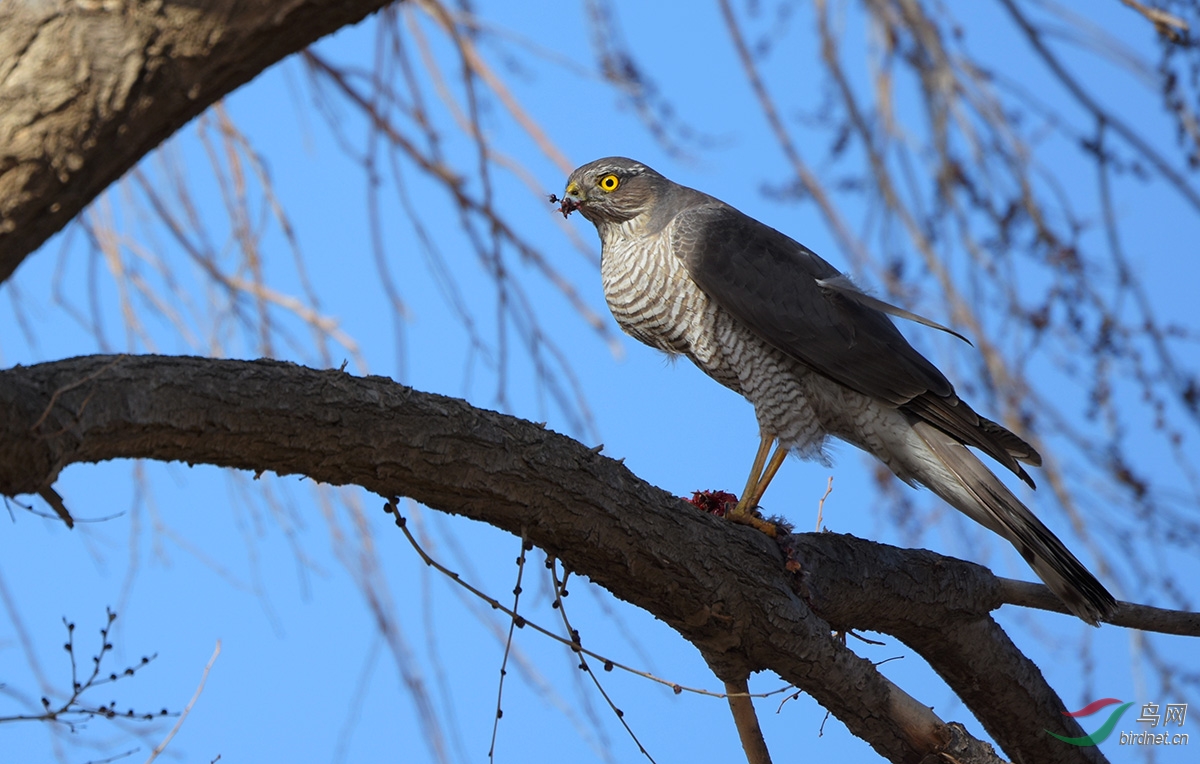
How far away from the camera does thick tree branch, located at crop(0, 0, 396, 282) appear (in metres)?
1.39

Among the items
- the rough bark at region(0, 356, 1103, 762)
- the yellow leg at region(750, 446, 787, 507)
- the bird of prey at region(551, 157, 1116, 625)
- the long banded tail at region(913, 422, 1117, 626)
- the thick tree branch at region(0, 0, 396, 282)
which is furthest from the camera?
the yellow leg at region(750, 446, 787, 507)

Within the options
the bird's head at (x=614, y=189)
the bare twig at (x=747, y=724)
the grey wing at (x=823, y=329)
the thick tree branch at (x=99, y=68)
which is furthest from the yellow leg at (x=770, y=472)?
the thick tree branch at (x=99, y=68)

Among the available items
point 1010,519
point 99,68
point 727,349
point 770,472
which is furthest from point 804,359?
point 99,68

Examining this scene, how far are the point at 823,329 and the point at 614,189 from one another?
0.85 meters

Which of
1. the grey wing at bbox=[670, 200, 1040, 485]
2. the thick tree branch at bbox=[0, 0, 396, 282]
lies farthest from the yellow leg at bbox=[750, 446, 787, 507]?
the thick tree branch at bbox=[0, 0, 396, 282]

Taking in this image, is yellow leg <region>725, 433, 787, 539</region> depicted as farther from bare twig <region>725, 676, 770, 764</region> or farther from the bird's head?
the bird's head

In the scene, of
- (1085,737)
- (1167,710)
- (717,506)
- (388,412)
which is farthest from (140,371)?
Answer: (1167,710)

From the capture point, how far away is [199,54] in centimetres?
141

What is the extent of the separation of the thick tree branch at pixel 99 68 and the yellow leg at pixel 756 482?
1891mm

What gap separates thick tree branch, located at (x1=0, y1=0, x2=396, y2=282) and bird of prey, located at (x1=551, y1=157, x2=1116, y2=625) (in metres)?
1.86

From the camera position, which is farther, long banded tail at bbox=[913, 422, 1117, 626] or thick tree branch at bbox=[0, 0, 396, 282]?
long banded tail at bbox=[913, 422, 1117, 626]

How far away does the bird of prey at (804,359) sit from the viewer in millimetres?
2996

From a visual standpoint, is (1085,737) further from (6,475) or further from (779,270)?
(6,475)

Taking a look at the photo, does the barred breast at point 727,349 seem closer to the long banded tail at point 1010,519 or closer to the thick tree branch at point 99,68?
the long banded tail at point 1010,519
